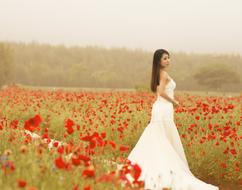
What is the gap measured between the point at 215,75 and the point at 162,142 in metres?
26.4

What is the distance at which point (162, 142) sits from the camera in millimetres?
8258

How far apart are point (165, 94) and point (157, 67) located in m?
0.48

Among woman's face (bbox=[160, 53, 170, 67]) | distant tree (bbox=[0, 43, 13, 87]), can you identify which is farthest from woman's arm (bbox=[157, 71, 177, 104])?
distant tree (bbox=[0, 43, 13, 87])

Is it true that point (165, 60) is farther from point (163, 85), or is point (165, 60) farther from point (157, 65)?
point (163, 85)

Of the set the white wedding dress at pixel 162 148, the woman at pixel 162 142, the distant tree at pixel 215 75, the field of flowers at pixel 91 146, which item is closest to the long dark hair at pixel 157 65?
the woman at pixel 162 142

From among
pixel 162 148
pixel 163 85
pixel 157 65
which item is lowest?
pixel 162 148

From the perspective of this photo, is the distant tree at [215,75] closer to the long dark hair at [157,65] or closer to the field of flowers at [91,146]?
the field of flowers at [91,146]

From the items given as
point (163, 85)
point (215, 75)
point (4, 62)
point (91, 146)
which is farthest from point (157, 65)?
point (215, 75)

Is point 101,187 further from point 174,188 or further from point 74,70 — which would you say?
Answer: point 74,70

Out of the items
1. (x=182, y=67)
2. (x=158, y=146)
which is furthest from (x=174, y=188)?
(x=182, y=67)

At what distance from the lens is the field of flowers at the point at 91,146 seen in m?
4.01

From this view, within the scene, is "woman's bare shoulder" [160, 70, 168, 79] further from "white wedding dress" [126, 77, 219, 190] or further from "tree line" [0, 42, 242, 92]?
"tree line" [0, 42, 242, 92]

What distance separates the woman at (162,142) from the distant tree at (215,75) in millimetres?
25484

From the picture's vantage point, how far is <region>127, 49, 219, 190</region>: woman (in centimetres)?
792
